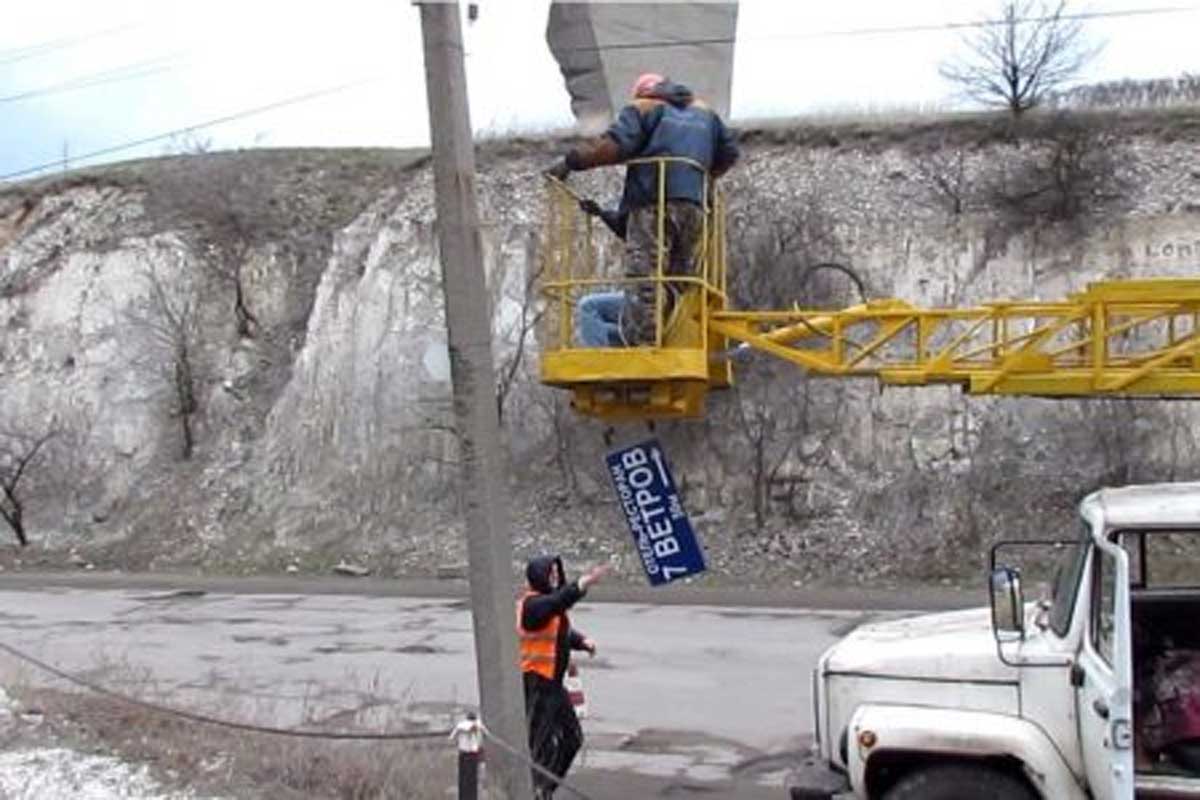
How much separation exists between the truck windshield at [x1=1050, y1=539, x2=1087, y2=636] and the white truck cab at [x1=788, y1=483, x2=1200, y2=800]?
0.04ft

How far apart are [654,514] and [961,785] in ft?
5.71

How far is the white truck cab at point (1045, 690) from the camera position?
636 cm

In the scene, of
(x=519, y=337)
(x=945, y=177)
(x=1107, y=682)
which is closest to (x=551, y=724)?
(x=1107, y=682)

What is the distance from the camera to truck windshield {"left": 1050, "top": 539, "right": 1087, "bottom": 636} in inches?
266

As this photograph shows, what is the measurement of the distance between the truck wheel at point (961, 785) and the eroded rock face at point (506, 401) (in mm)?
16726

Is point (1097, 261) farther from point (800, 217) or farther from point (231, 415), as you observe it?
point (231, 415)

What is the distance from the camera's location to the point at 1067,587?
693 centimetres

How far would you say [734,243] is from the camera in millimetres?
28938

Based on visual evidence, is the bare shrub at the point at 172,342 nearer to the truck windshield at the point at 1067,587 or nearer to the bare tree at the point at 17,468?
the bare tree at the point at 17,468

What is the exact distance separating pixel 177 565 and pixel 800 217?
43.5 ft

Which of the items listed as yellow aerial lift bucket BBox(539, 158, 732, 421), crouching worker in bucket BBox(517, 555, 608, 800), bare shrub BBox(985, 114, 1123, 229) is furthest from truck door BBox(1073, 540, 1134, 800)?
bare shrub BBox(985, 114, 1123, 229)

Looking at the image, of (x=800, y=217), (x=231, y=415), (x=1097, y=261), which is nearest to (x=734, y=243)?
(x=800, y=217)

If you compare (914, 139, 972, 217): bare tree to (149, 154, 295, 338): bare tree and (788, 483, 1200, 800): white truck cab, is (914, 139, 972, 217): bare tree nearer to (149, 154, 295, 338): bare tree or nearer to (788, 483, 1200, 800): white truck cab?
(149, 154, 295, 338): bare tree

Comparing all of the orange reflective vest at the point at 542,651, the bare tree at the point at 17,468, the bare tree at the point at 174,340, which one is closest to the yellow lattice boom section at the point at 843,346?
the orange reflective vest at the point at 542,651
